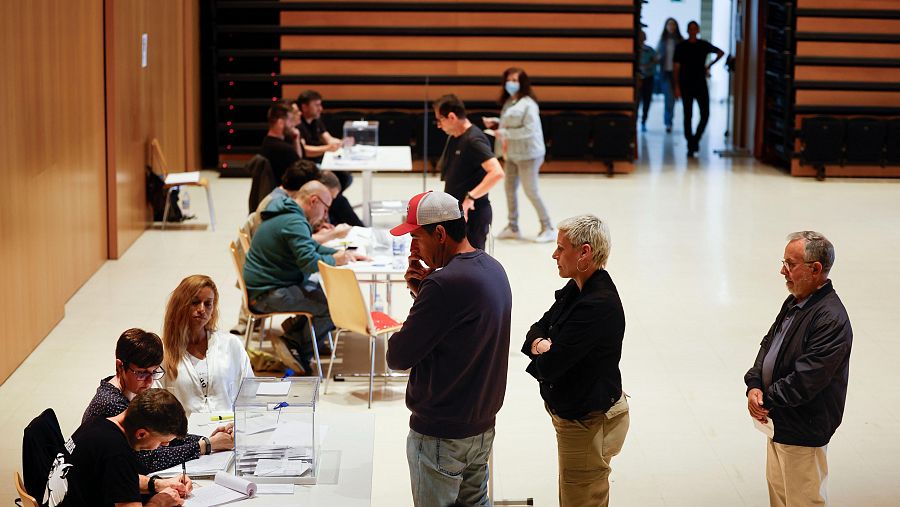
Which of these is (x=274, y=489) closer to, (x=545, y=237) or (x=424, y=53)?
(x=545, y=237)

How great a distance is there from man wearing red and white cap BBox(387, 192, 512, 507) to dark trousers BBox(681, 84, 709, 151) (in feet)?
43.8

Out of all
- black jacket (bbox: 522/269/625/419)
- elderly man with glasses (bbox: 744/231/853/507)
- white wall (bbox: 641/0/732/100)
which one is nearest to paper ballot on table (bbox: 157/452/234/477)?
black jacket (bbox: 522/269/625/419)

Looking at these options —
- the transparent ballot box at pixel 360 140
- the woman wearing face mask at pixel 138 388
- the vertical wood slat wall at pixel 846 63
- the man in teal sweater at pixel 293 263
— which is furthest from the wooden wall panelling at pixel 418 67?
the woman wearing face mask at pixel 138 388

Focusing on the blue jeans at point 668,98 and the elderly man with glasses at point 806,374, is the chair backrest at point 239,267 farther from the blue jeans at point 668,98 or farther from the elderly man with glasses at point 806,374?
the blue jeans at point 668,98

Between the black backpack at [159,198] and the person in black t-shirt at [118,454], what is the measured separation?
328 inches

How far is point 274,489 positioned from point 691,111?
14.2m

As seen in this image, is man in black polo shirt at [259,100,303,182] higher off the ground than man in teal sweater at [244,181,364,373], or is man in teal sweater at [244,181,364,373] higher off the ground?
man in black polo shirt at [259,100,303,182]

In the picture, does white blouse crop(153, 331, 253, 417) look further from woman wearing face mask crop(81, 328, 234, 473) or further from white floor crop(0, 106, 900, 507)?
white floor crop(0, 106, 900, 507)

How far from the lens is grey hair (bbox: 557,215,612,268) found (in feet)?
14.5

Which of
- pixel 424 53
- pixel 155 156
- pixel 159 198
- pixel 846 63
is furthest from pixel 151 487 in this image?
pixel 846 63

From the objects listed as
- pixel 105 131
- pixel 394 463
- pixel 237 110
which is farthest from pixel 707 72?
pixel 394 463

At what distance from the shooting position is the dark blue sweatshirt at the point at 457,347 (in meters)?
3.91

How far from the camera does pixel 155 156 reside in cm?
1219

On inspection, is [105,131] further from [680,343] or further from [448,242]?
[448,242]
